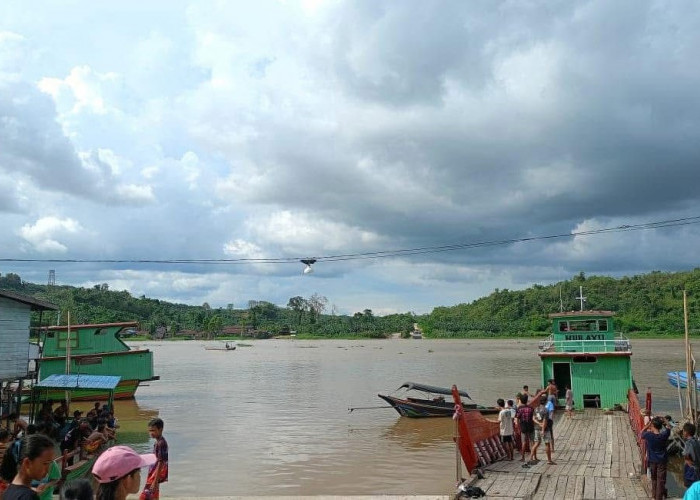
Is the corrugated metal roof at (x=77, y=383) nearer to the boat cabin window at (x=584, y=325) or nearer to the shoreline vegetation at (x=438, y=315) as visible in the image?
the boat cabin window at (x=584, y=325)

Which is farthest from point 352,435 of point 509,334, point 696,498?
point 509,334

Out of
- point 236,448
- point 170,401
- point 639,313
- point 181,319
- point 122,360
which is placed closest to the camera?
point 236,448

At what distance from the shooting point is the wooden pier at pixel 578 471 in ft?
37.3

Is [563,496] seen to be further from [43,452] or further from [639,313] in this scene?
[639,313]

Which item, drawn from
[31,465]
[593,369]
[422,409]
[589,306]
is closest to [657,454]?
[31,465]

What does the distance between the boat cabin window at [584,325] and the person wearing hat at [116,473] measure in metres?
26.5

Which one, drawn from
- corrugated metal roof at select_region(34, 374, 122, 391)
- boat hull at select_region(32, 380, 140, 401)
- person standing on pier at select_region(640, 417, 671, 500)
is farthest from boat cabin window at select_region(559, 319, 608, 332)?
→ boat hull at select_region(32, 380, 140, 401)

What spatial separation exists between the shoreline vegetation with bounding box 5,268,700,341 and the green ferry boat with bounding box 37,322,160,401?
59.8 metres

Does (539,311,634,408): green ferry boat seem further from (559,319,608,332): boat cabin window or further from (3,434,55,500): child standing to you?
(3,434,55,500): child standing

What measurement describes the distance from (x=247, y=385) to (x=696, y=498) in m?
42.8

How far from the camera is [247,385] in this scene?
45.2 metres

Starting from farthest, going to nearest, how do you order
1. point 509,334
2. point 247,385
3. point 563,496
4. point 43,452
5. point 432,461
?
point 509,334
point 247,385
point 432,461
point 563,496
point 43,452

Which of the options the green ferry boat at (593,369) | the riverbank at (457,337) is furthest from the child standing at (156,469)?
the riverbank at (457,337)

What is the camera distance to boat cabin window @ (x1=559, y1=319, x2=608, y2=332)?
27109mm
